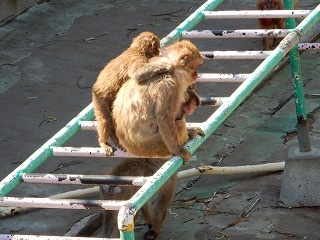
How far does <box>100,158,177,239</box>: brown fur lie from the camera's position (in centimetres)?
819

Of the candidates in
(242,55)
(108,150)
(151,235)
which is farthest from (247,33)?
(151,235)

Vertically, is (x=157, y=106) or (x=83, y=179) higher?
(x=157, y=106)

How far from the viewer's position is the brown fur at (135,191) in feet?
26.9

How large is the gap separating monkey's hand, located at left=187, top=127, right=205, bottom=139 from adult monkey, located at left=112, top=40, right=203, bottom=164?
0.07 meters

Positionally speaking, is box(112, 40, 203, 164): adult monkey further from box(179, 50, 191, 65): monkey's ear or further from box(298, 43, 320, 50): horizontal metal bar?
box(298, 43, 320, 50): horizontal metal bar

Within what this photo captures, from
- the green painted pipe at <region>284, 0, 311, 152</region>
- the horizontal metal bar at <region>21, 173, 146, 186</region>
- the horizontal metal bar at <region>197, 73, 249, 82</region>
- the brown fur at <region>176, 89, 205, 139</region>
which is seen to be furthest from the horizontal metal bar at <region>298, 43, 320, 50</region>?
the horizontal metal bar at <region>21, 173, 146, 186</region>

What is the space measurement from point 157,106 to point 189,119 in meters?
4.17

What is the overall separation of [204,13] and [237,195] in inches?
67.9

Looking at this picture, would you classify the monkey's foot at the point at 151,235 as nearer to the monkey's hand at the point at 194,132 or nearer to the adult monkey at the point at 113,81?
the adult monkey at the point at 113,81

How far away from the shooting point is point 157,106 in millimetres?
6652

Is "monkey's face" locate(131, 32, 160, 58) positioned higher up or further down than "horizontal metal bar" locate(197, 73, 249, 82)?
higher up

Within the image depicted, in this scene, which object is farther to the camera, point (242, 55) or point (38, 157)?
point (242, 55)

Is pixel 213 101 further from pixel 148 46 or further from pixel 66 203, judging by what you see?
pixel 66 203

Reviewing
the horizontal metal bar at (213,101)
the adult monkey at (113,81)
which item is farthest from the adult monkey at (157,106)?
the horizontal metal bar at (213,101)
